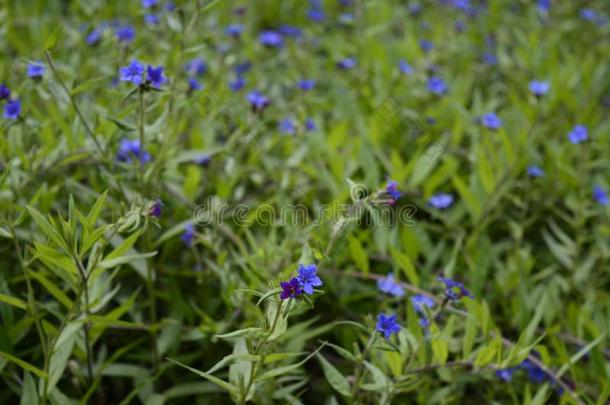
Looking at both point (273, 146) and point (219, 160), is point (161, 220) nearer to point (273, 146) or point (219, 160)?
point (219, 160)

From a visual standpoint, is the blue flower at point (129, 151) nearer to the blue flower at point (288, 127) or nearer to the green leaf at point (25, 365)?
the blue flower at point (288, 127)

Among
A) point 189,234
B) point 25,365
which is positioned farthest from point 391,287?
point 25,365

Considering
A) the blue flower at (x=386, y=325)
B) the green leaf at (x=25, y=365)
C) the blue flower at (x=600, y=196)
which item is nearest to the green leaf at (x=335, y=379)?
the blue flower at (x=386, y=325)

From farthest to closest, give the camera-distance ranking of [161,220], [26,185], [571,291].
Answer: [571,291] < [161,220] < [26,185]

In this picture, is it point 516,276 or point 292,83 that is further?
point 292,83

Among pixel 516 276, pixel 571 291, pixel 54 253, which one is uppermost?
pixel 54 253

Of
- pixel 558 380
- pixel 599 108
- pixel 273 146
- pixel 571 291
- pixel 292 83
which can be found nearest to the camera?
pixel 558 380

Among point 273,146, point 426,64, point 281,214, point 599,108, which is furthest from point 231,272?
point 599,108
